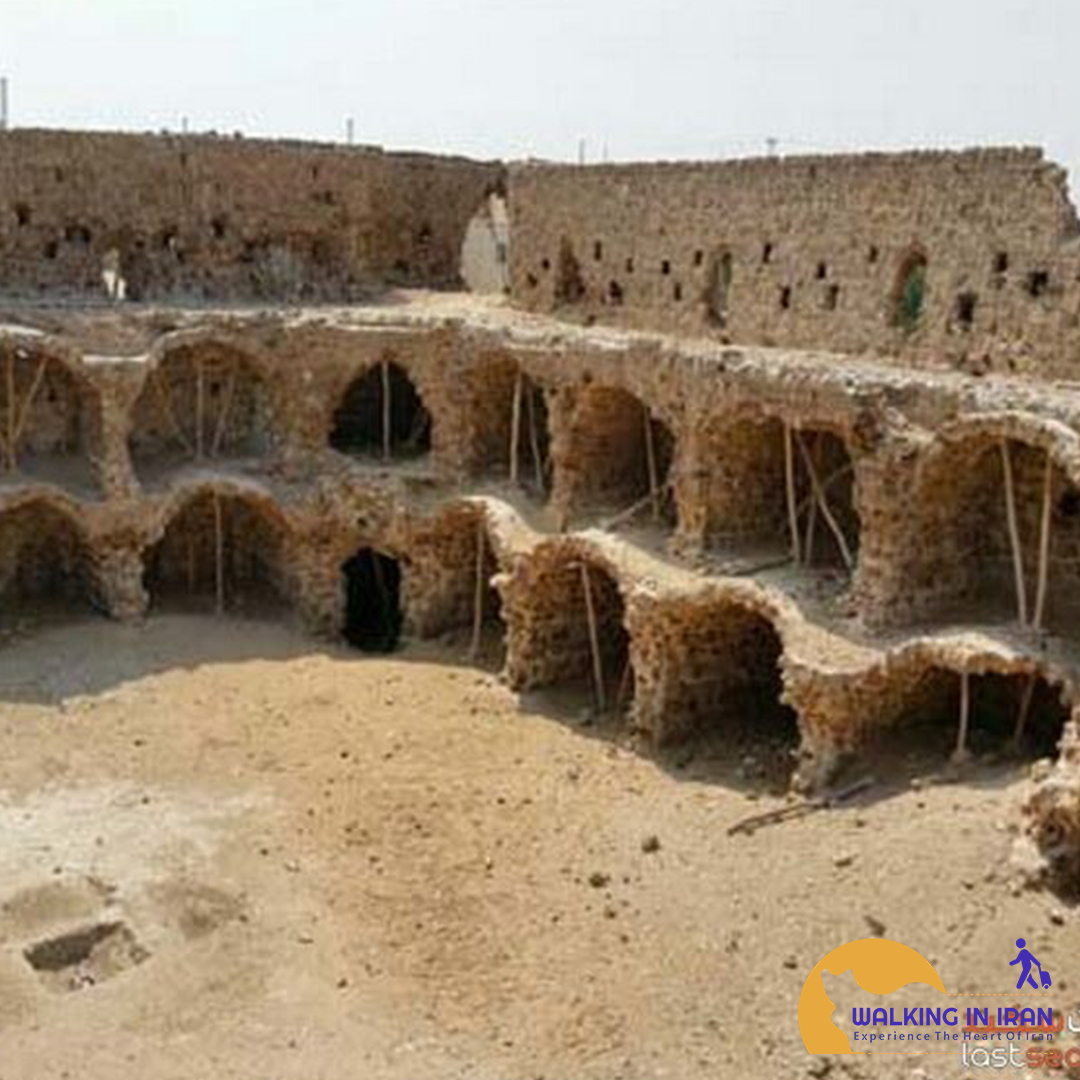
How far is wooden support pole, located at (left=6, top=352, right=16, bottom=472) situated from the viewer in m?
26.2

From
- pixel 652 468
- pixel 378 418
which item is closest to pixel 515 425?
pixel 652 468

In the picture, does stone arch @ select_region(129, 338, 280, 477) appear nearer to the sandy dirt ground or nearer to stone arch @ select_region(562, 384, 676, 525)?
stone arch @ select_region(562, 384, 676, 525)

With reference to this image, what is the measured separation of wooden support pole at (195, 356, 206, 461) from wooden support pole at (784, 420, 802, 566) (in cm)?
1192

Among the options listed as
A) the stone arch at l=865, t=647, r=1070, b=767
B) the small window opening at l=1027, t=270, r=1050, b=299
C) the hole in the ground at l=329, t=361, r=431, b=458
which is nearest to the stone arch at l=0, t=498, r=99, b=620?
the hole in the ground at l=329, t=361, r=431, b=458

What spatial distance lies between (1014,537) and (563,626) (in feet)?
26.9

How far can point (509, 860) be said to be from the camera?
18.3m

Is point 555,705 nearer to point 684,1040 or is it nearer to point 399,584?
point 399,584

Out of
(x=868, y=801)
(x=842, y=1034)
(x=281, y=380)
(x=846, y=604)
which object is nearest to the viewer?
(x=842, y=1034)

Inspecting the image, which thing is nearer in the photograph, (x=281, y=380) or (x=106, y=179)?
(x=281, y=380)

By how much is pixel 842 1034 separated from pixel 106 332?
18547mm

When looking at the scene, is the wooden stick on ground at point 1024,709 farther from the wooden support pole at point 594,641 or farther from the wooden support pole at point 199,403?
the wooden support pole at point 199,403

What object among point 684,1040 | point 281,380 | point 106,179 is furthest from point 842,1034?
point 106,179

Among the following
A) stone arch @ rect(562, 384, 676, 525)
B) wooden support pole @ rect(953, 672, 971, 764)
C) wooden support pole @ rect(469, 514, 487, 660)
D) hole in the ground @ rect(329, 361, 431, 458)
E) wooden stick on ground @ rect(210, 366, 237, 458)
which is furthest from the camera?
hole in the ground @ rect(329, 361, 431, 458)

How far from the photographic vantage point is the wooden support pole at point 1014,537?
60.7ft
